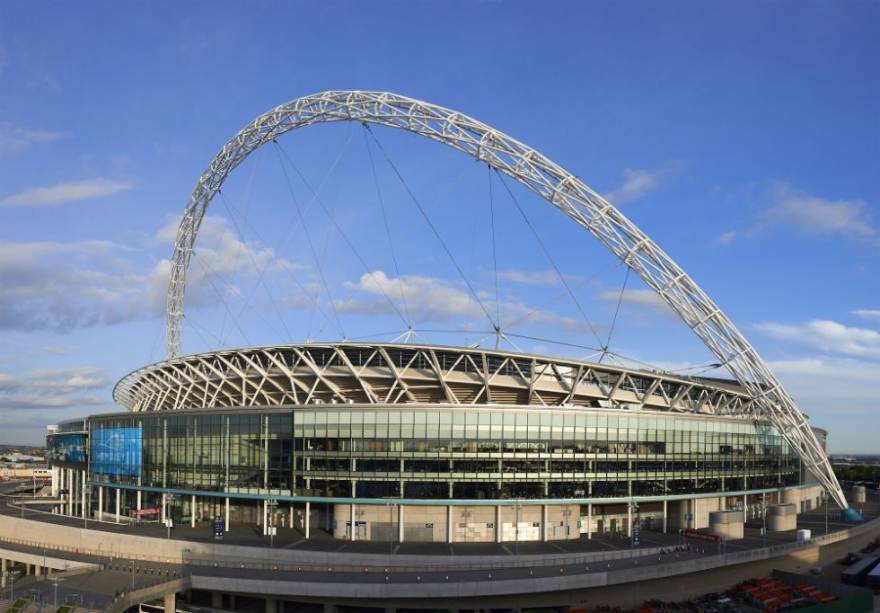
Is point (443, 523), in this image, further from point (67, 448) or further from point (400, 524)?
point (67, 448)

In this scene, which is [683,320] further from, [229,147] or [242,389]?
[229,147]

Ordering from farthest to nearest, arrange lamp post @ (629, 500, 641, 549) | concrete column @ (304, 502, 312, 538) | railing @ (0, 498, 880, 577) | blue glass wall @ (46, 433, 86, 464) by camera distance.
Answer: blue glass wall @ (46, 433, 86, 464) → concrete column @ (304, 502, 312, 538) → lamp post @ (629, 500, 641, 549) → railing @ (0, 498, 880, 577)

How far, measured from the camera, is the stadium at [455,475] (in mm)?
50031

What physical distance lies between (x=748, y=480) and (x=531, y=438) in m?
25.2

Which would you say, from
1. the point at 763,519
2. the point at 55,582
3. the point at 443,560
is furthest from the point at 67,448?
the point at 763,519

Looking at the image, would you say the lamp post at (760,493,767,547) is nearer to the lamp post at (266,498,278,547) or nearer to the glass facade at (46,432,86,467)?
the lamp post at (266,498,278,547)

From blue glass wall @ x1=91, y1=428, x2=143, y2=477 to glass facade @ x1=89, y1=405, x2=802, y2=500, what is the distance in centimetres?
502

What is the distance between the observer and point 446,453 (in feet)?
191

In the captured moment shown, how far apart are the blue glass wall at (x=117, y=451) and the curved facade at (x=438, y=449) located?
0.66 ft

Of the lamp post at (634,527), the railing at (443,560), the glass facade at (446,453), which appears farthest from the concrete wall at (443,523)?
the railing at (443,560)

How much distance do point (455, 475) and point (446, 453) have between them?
176 centimetres

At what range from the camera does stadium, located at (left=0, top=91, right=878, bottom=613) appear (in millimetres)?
50031

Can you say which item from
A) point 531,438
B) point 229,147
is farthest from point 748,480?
point 229,147

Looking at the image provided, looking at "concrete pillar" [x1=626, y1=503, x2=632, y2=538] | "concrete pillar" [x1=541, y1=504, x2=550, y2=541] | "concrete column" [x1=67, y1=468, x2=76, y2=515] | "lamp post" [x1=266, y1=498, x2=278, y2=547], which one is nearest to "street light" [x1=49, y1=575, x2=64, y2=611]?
"lamp post" [x1=266, y1=498, x2=278, y2=547]
